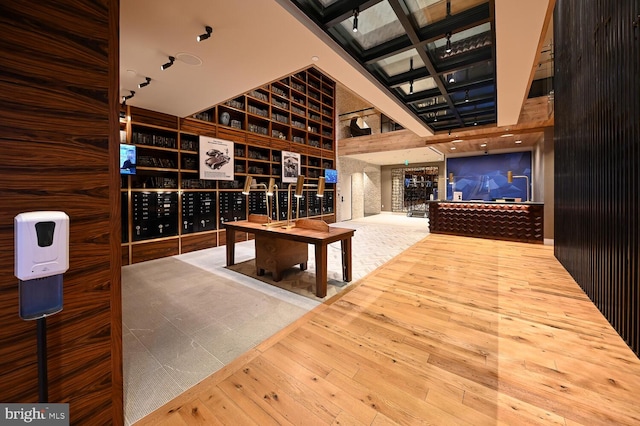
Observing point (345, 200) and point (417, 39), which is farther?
point (345, 200)

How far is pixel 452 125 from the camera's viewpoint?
6664mm

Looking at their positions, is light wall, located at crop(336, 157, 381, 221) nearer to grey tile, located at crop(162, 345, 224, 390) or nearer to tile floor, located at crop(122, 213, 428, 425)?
tile floor, located at crop(122, 213, 428, 425)

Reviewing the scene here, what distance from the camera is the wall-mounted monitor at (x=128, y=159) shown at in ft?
13.6

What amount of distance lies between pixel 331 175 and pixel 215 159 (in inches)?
185

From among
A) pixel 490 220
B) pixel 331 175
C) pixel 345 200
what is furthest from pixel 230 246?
pixel 345 200

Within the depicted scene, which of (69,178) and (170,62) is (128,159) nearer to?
(170,62)

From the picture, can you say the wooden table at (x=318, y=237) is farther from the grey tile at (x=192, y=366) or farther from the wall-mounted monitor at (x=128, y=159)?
the wall-mounted monitor at (x=128, y=159)

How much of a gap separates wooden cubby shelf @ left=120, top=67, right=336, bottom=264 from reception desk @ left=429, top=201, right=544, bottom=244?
4.10 metres

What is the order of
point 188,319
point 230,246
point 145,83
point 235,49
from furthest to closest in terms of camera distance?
point 230,246 → point 145,83 → point 235,49 → point 188,319

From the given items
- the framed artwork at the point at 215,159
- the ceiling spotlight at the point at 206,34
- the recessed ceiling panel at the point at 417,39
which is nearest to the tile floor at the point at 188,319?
the framed artwork at the point at 215,159

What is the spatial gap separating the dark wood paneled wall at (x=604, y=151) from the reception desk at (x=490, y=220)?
7.72 ft

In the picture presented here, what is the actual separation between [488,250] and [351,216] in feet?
19.6

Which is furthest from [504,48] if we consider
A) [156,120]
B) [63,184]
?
[156,120]

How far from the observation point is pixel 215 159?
18.1ft
